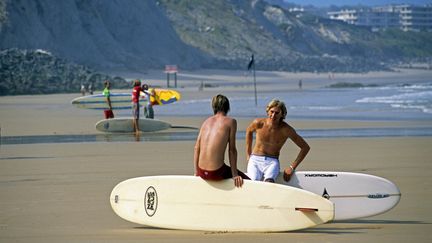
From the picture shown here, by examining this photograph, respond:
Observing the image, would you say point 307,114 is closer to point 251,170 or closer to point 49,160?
point 49,160

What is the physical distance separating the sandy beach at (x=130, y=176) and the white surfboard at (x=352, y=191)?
0.43 ft

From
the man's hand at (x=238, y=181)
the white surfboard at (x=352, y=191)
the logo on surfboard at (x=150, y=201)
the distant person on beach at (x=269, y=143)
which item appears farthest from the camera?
the distant person on beach at (x=269, y=143)

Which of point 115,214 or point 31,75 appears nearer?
point 115,214

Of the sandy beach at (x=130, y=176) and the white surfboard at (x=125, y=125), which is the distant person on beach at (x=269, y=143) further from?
the white surfboard at (x=125, y=125)

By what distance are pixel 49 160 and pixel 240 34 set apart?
10481cm

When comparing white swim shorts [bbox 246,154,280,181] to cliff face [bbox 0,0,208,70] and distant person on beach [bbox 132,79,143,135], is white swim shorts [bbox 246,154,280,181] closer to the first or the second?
distant person on beach [bbox 132,79,143,135]

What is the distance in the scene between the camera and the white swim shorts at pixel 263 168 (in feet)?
27.6

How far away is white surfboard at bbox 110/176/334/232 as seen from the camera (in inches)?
308

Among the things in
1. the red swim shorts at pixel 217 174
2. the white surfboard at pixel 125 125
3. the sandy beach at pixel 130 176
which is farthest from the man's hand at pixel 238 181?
the white surfboard at pixel 125 125

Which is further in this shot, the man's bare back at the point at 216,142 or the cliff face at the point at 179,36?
the cliff face at the point at 179,36

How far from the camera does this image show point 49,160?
14258 millimetres

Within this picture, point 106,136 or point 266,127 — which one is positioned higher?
point 266,127

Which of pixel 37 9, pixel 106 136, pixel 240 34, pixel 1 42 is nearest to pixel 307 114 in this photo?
pixel 106 136

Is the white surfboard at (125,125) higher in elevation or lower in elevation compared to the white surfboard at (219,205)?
lower
